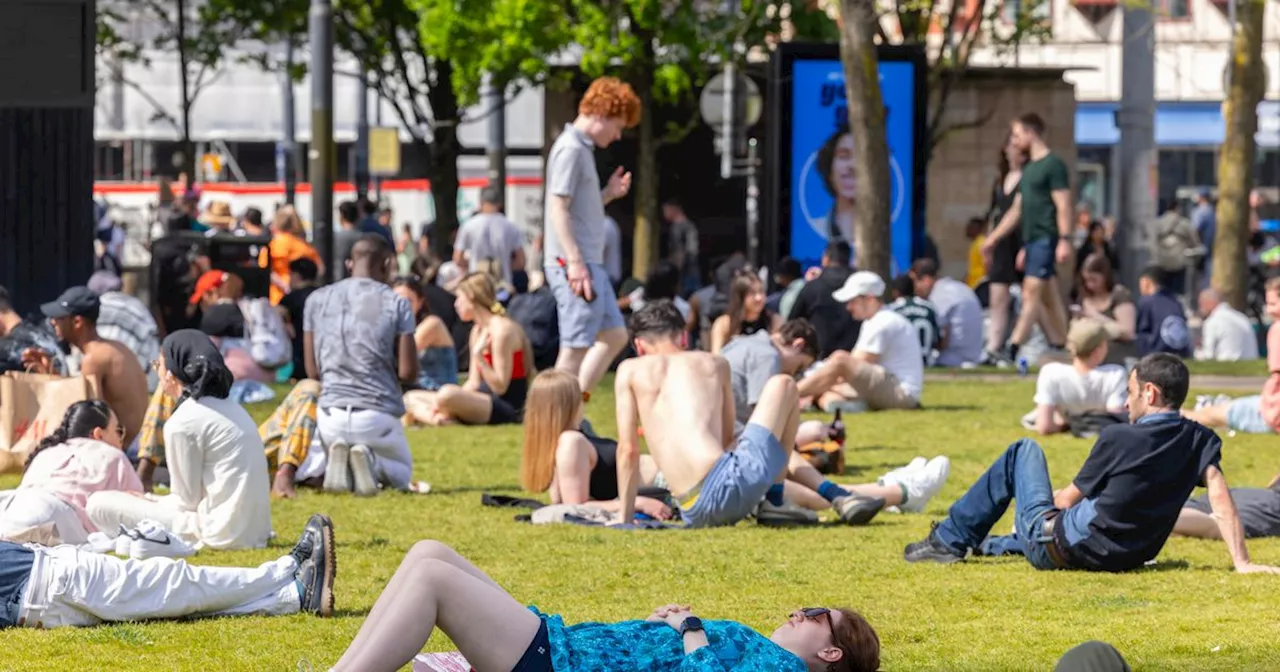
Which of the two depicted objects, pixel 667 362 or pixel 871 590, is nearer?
pixel 871 590

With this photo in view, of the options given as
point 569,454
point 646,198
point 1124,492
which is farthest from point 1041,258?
point 1124,492

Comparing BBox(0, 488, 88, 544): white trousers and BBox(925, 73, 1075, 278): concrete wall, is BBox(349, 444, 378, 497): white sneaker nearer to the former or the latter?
BBox(0, 488, 88, 544): white trousers

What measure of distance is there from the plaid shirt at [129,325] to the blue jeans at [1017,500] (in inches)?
323

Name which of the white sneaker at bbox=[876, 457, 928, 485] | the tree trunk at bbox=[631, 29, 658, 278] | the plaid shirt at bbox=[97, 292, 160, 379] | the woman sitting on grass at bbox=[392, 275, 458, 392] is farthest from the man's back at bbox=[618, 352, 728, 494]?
the tree trunk at bbox=[631, 29, 658, 278]

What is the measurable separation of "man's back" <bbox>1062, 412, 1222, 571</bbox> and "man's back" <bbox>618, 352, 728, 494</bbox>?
2229mm

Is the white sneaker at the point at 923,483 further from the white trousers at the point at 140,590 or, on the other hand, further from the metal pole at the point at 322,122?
the metal pole at the point at 322,122

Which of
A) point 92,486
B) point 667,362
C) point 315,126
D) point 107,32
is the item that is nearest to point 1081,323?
point 667,362

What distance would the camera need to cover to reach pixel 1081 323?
16141 mm

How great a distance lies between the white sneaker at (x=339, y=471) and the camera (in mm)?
13602

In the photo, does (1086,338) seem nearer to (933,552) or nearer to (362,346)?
(362,346)

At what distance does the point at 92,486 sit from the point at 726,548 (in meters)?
3.00

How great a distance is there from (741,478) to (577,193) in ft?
12.9

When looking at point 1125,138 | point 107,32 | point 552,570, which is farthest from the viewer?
point 107,32

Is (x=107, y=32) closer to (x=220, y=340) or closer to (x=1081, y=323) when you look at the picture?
(x=220, y=340)
